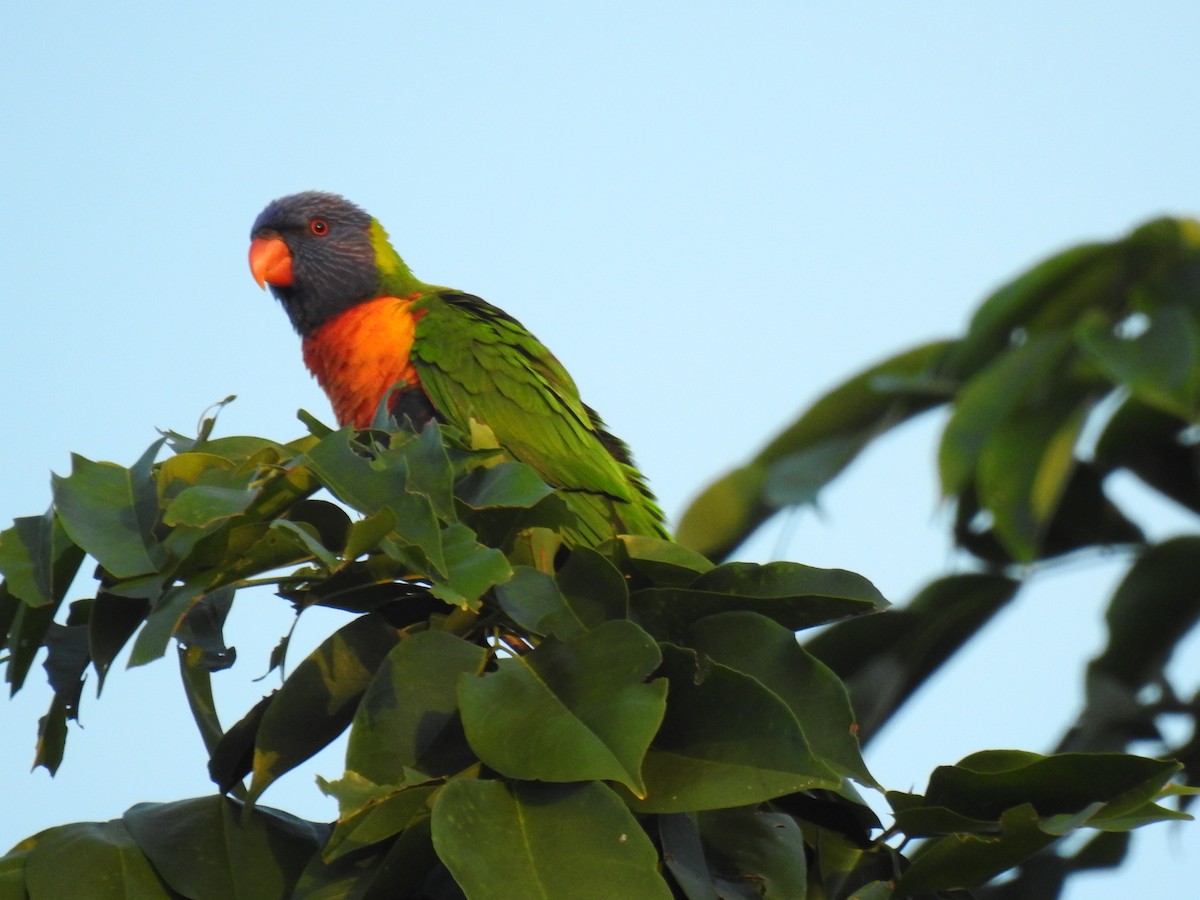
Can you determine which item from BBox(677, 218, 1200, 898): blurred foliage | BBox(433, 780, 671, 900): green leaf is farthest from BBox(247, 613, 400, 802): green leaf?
BBox(677, 218, 1200, 898): blurred foliage

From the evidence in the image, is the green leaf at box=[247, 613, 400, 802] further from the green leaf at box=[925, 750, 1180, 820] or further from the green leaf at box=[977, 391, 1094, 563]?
the green leaf at box=[977, 391, 1094, 563]

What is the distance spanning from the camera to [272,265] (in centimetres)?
454

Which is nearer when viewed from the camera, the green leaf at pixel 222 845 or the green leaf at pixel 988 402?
the green leaf at pixel 222 845

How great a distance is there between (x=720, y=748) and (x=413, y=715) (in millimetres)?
333

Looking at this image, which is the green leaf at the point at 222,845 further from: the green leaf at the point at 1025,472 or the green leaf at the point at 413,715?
the green leaf at the point at 1025,472

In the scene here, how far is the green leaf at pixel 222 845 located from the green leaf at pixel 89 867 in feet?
0.05

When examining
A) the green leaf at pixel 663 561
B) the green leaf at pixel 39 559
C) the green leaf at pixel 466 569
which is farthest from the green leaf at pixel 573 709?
the green leaf at pixel 39 559

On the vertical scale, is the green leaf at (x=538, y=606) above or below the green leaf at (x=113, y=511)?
below

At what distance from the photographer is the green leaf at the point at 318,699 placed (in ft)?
4.44

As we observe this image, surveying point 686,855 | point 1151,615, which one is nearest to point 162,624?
point 686,855

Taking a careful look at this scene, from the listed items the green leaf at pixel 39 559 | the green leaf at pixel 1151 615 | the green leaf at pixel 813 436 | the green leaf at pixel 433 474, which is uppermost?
the green leaf at pixel 39 559

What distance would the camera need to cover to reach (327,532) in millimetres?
1434

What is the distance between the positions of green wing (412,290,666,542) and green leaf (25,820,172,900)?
5.85 ft

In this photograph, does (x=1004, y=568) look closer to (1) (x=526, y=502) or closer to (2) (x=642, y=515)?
(2) (x=642, y=515)
